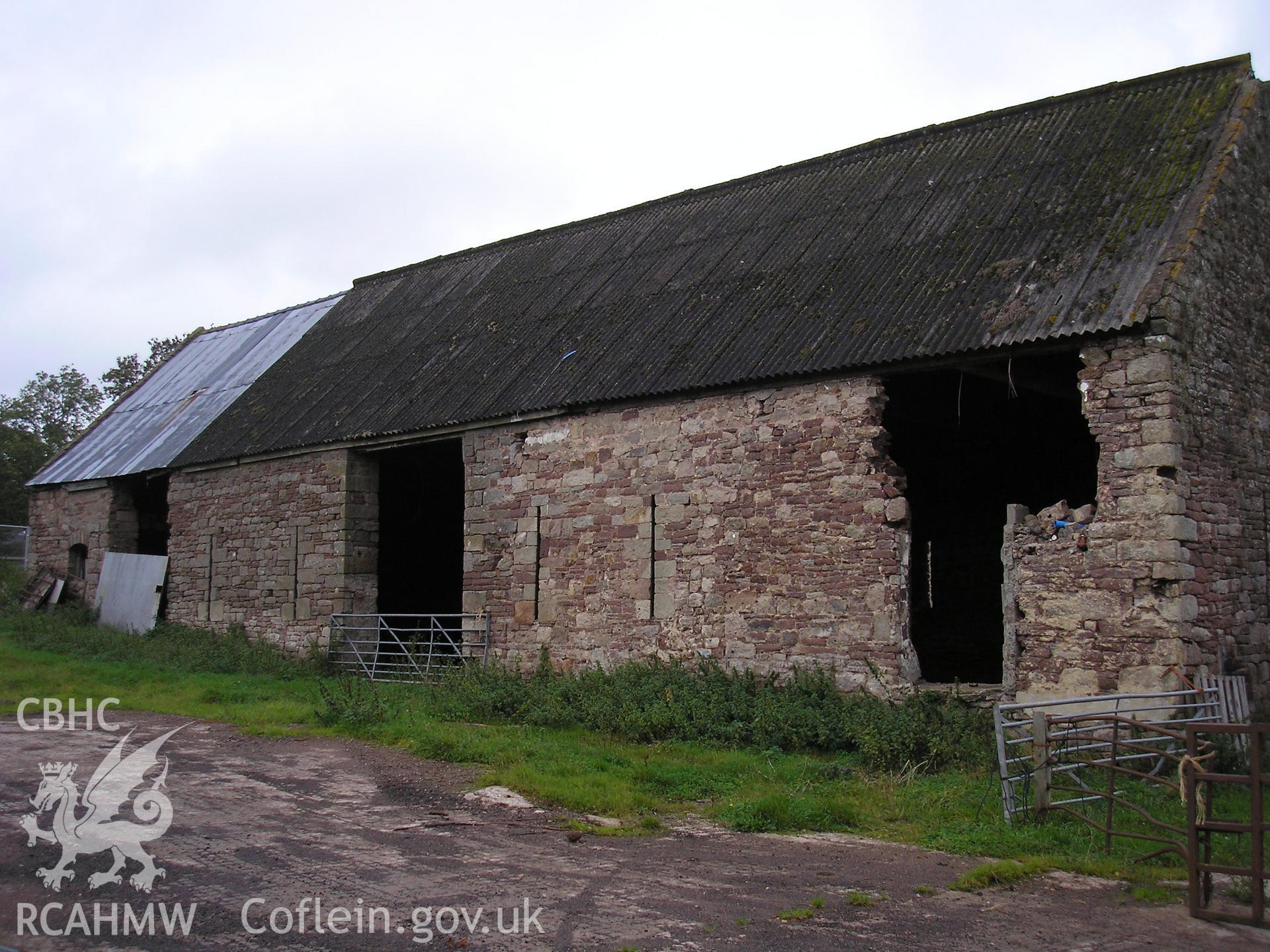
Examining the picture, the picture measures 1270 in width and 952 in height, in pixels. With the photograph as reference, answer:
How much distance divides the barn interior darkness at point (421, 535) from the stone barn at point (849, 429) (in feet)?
0.33

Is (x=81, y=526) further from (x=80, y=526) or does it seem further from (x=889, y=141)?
(x=889, y=141)

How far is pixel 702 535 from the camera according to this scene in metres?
13.1

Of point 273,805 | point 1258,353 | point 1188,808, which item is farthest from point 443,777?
point 1258,353

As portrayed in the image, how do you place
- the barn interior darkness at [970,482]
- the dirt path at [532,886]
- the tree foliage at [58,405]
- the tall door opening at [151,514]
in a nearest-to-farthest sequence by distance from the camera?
the dirt path at [532,886] < the barn interior darkness at [970,482] < the tall door opening at [151,514] < the tree foliage at [58,405]

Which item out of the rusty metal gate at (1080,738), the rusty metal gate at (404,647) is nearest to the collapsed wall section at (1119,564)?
the rusty metal gate at (1080,738)

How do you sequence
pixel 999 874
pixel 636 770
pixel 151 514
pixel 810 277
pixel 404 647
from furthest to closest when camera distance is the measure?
1. pixel 151 514
2. pixel 404 647
3. pixel 810 277
4. pixel 636 770
5. pixel 999 874

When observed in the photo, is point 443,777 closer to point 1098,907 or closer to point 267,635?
point 1098,907

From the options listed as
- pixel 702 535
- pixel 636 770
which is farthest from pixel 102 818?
pixel 702 535

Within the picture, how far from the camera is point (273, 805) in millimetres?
8359

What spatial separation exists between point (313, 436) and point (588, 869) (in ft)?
41.5

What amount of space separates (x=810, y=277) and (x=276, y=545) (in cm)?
1024

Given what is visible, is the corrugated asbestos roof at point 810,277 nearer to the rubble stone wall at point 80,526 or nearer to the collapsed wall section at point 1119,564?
the collapsed wall section at point 1119,564

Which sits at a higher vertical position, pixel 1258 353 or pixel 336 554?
pixel 1258 353

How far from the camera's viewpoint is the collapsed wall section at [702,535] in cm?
1171
